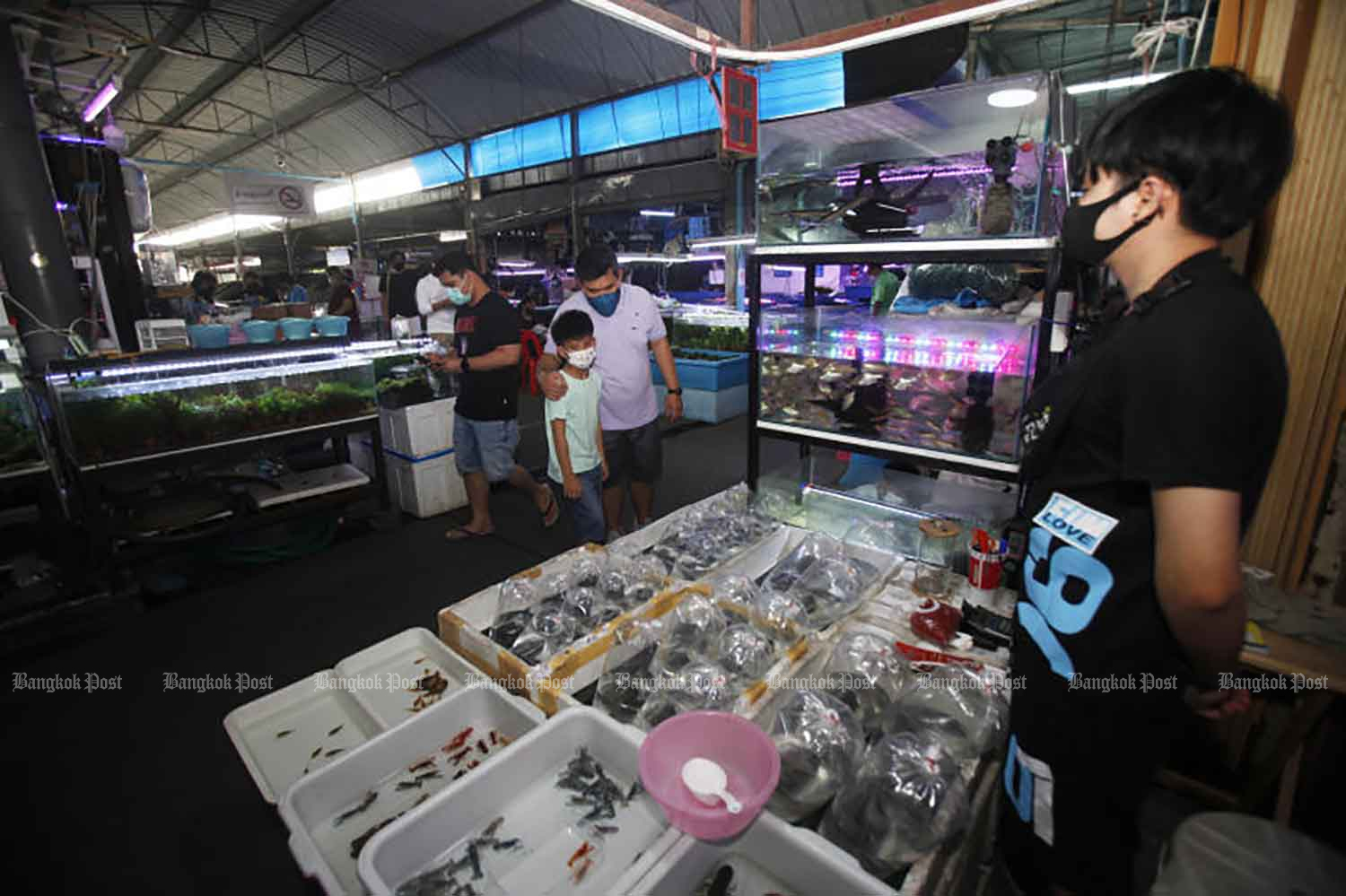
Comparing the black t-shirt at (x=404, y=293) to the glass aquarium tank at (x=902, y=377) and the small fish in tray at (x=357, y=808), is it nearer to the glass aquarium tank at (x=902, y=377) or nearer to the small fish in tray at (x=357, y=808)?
the glass aquarium tank at (x=902, y=377)

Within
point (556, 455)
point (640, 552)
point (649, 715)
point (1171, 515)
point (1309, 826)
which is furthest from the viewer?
point (556, 455)

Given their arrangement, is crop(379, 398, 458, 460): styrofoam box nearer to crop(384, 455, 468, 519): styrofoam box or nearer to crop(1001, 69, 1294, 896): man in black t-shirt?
crop(384, 455, 468, 519): styrofoam box

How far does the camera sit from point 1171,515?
39.3 inches

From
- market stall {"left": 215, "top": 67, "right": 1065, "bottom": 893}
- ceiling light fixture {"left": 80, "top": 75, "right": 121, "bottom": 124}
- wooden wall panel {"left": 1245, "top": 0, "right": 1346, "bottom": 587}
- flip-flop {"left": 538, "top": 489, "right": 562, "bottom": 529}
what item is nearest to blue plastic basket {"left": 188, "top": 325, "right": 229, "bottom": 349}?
flip-flop {"left": 538, "top": 489, "right": 562, "bottom": 529}

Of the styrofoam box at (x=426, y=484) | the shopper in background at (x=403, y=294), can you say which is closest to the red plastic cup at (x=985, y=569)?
the styrofoam box at (x=426, y=484)

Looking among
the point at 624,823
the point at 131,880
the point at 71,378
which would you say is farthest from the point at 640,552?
the point at 71,378

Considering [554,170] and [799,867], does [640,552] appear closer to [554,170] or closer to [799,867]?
[799,867]

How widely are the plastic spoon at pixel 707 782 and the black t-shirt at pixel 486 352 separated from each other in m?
3.19

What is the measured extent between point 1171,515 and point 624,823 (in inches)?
47.5

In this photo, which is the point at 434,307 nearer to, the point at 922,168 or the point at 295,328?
the point at 295,328

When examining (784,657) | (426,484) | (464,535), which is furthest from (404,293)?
(784,657)

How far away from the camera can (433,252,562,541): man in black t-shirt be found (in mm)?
3984

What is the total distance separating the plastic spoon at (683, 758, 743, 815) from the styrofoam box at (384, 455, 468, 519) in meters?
3.97

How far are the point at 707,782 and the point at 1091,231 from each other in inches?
52.8
